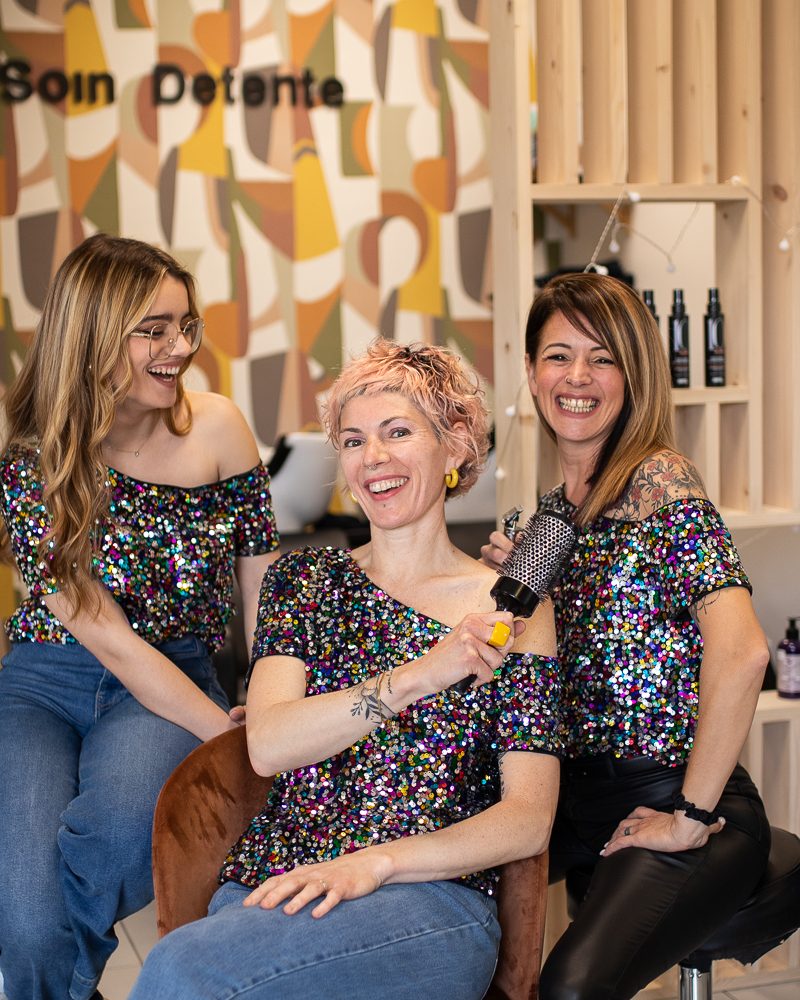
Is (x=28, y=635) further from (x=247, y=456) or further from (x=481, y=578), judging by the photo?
(x=481, y=578)

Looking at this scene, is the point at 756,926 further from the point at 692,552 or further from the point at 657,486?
the point at 657,486

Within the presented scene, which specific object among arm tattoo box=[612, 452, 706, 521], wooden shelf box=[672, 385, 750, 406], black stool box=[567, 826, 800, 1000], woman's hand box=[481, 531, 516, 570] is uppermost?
wooden shelf box=[672, 385, 750, 406]

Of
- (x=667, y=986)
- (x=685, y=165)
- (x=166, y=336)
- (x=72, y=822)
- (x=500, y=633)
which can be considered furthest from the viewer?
(x=685, y=165)

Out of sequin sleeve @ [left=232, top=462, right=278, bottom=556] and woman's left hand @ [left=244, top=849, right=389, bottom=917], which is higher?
sequin sleeve @ [left=232, top=462, right=278, bottom=556]

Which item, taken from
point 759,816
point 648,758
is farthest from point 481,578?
point 759,816


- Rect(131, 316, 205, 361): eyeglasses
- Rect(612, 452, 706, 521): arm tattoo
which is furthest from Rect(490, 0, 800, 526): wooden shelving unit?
→ Rect(131, 316, 205, 361): eyeglasses

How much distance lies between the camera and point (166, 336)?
7.26 feet

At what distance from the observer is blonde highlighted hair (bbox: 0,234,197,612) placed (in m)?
2.13

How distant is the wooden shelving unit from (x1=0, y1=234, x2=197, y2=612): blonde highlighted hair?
94cm

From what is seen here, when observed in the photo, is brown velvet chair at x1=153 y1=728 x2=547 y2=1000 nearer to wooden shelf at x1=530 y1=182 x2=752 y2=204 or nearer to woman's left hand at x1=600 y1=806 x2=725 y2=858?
woman's left hand at x1=600 y1=806 x2=725 y2=858

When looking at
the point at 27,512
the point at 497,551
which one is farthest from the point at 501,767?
the point at 27,512

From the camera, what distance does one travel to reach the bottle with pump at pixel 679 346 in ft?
9.43

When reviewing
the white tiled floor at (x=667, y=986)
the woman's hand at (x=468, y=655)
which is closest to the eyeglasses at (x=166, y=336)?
the woman's hand at (x=468, y=655)

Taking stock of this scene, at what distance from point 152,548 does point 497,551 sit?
0.65m
